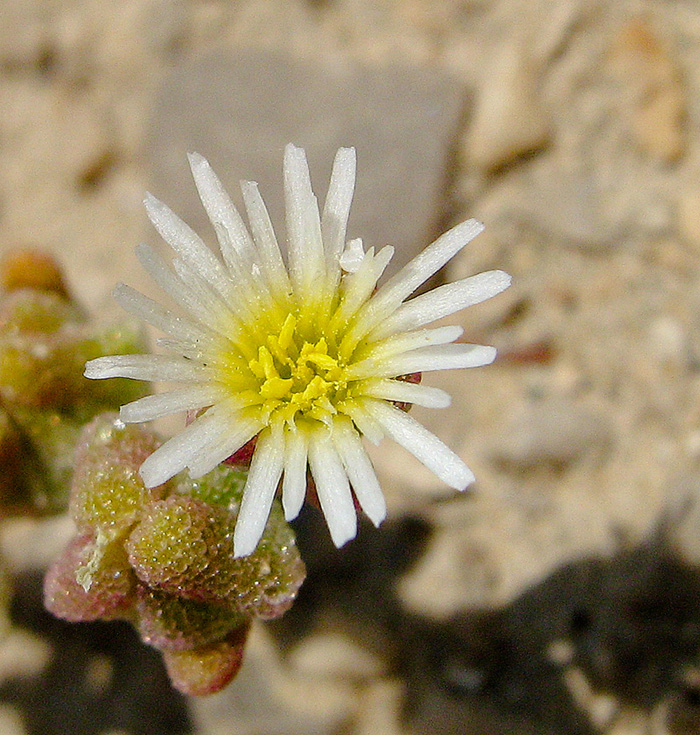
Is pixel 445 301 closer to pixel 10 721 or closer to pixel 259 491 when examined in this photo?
pixel 259 491

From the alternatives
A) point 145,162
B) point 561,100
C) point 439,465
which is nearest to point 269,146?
point 145,162

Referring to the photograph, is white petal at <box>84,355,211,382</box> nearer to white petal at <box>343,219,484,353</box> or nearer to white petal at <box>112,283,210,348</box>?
white petal at <box>112,283,210,348</box>

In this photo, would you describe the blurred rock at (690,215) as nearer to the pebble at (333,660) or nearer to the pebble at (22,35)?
the pebble at (333,660)

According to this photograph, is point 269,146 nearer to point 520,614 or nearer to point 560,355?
point 560,355

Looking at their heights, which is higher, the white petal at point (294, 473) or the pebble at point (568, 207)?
the white petal at point (294, 473)

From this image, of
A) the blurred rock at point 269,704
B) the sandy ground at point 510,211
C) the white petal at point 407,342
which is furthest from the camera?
the sandy ground at point 510,211

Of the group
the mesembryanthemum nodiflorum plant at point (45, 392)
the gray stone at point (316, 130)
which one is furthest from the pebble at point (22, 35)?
the mesembryanthemum nodiflorum plant at point (45, 392)

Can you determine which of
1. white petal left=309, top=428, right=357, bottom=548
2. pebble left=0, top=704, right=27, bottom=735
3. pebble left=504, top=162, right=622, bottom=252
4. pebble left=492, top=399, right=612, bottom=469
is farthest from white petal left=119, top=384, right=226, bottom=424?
pebble left=504, top=162, right=622, bottom=252
